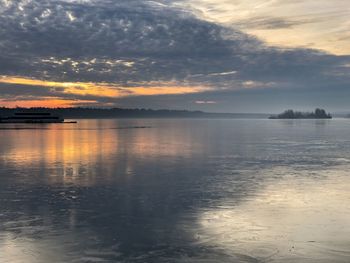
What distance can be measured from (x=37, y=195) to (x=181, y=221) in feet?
23.3

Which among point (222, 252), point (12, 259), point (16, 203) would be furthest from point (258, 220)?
point (16, 203)

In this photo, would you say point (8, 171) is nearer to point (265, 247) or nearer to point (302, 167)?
point (302, 167)

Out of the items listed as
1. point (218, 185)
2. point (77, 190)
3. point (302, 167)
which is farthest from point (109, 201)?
point (302, 167)

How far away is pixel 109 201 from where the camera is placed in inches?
658

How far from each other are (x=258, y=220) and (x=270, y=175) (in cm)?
1047

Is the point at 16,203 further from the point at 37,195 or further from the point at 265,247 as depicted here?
the point at 265,247

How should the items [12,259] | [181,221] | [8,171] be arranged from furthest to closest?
[8,171]
[181,221]
[12,259]

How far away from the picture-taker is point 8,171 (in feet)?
85.1

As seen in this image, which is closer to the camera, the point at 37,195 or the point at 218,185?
the point at 37,195

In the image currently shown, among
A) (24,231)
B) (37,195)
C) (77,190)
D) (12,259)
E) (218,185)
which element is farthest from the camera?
(218,185)

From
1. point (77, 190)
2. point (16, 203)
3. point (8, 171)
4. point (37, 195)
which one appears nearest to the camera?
point (16, 203)

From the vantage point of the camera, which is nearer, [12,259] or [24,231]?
[12,259]

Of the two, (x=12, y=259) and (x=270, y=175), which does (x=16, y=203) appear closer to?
(x=12, y=259)

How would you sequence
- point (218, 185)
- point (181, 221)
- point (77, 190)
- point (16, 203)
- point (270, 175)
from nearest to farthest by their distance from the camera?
point (181, 221)
point (16, 203)
point (77, 190)
point (218, 185)
point (270, 175)
